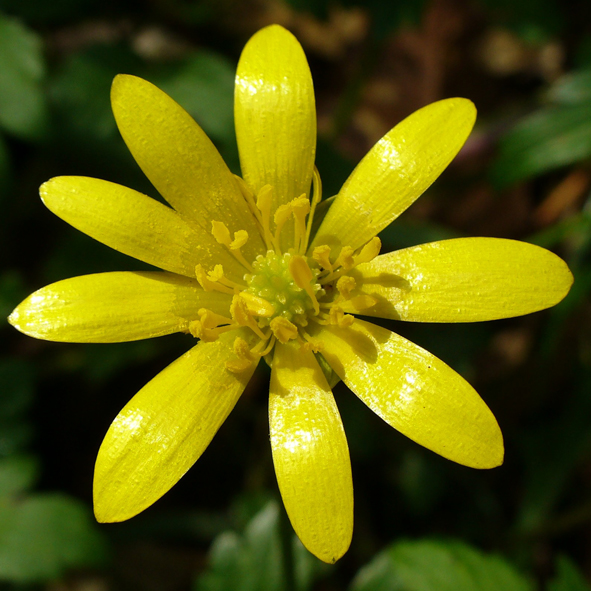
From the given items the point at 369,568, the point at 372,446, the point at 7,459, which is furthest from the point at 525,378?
the point at 7,459

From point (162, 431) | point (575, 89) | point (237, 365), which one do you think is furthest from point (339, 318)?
point (575, 89)

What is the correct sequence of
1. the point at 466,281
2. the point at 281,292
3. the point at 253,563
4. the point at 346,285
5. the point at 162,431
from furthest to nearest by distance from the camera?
the point at 253,563
the point at 281,292
the point at 346,285
the point at 466,281
the point at 162,431

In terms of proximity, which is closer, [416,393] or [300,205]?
[416,393]

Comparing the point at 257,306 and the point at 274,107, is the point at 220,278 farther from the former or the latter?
the point at 274,107

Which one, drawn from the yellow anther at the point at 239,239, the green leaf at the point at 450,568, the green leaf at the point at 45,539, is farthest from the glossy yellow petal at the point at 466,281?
the green leaf at the point at 45,539

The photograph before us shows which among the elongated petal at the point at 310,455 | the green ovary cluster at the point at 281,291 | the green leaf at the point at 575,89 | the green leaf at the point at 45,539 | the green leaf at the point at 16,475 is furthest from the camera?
the green leaf at the point at 575,89

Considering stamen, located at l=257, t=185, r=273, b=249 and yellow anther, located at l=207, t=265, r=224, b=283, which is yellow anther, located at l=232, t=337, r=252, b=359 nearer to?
yellow anther, located at l=207, t=265, r=224, b=283

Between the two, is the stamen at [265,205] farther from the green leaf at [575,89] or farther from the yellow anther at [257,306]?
the green leaf at [575,89]
